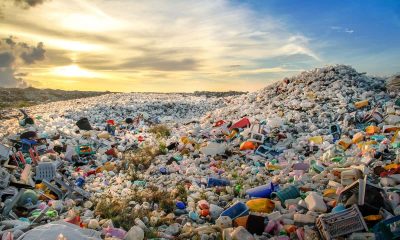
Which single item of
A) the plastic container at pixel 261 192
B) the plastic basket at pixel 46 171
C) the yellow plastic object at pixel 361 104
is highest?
the yellow plastic object at pixel 361 104

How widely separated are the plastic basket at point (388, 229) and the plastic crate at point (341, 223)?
13 centimetres

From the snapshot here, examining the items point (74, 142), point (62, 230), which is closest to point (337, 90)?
point (74, 142)

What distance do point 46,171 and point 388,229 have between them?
524 cm

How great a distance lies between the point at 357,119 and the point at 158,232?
6.29 meters

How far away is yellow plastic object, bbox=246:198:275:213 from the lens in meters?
4.58

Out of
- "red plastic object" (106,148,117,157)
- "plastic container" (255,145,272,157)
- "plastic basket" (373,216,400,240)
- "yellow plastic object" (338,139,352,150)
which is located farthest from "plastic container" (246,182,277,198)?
"red plastic object" (106,148,117,157)

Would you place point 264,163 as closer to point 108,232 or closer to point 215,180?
point 215,180

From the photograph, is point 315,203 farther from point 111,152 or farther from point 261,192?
point 111,152

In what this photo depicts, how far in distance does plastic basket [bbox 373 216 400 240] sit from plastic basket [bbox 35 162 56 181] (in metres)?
4.97

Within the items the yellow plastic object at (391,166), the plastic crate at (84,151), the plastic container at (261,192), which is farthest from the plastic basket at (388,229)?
the plastic crate at (84,151)

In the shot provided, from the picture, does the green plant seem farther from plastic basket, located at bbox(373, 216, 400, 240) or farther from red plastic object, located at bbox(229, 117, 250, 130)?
plastic basket, located at bbox(373, 216, 400, 240)

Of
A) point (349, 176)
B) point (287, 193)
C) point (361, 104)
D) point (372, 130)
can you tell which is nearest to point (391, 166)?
point (349, 176)

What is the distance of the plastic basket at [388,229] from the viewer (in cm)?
358

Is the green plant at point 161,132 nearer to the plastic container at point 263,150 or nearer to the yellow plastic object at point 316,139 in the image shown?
the plastic container at point 263,150
